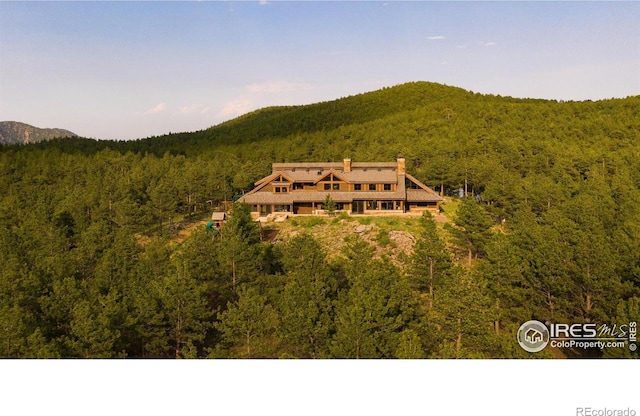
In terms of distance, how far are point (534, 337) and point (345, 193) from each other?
31769mm

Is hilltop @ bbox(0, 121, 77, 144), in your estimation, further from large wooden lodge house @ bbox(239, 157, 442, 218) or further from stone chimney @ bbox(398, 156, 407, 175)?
stone chimney @ bbox(398, 156, 407, 175)

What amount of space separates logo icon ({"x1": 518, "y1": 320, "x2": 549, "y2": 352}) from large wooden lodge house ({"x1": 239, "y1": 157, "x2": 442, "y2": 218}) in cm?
2896

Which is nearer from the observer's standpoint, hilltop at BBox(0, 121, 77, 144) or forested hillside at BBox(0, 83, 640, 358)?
forested hillside at BBox(0, 83, 640, 358)

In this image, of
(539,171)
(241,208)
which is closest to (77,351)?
(241,208)

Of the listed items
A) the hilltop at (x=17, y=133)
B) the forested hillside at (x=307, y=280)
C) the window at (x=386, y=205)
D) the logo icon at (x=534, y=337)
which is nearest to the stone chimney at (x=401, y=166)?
the window at (x=386, y=205)

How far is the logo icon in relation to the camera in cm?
1298

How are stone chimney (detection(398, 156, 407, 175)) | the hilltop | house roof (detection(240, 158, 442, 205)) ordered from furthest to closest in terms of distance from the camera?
the hilltop, stone chimney (detection(398, 156, 407, 175)), house roof (detection(240, 158, 442, 205))

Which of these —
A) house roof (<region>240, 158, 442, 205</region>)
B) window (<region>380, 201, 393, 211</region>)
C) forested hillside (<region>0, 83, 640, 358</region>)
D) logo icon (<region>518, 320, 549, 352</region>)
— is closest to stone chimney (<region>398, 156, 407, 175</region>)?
house roof (<region>240, 158, 442, 205</region>)

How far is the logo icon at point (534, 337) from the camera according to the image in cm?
1298

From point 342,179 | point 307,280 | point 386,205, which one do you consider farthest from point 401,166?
point 307,280

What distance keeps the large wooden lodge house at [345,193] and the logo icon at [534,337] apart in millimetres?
28955

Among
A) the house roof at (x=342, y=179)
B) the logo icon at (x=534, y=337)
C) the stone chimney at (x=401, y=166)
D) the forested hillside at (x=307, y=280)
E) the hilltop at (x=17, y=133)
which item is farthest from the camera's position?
the hilltop at (x=17, y=133)

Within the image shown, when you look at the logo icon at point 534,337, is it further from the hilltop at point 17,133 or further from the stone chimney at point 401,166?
the hilltop at point 17,133

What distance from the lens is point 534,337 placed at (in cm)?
1327
